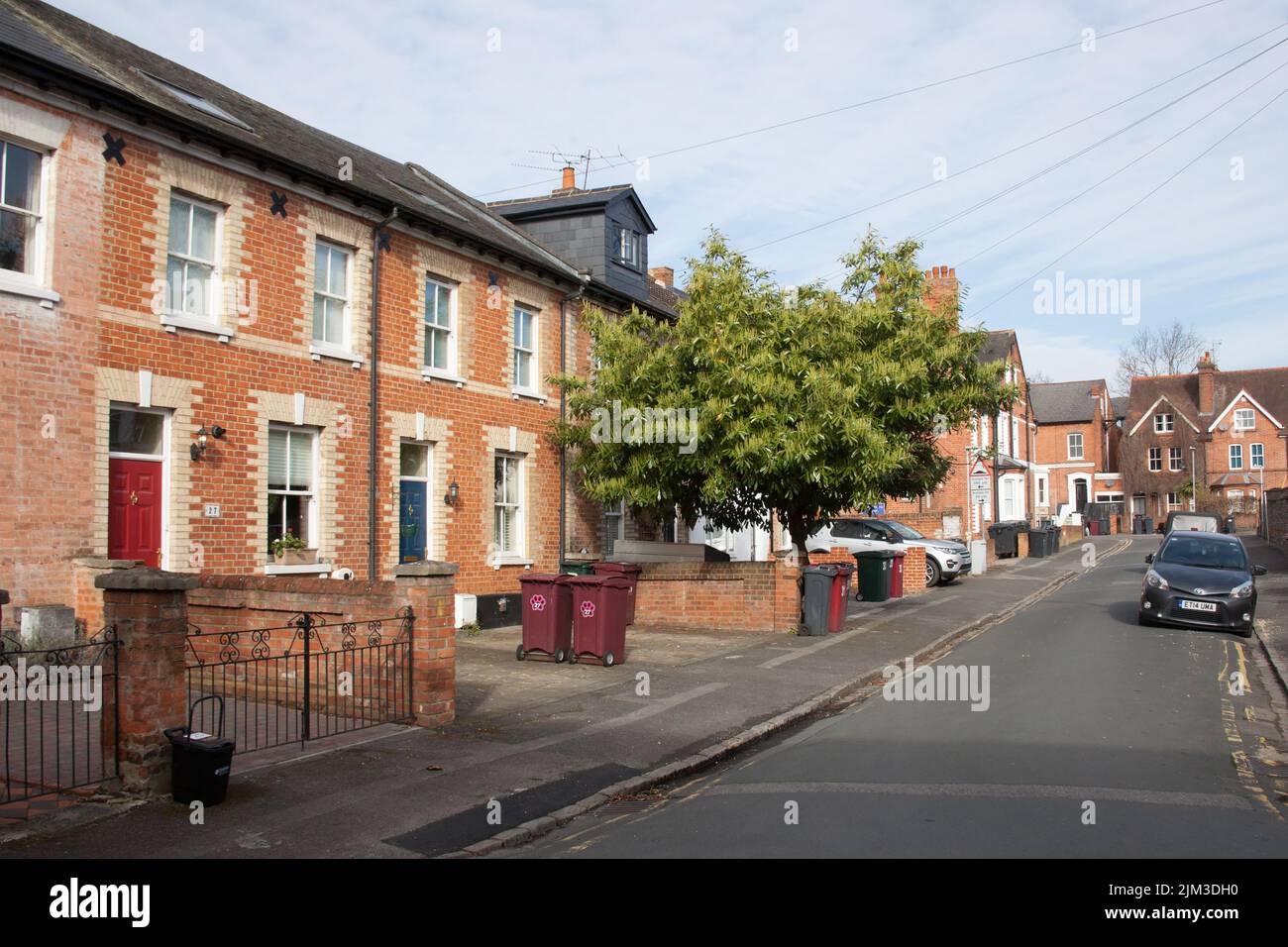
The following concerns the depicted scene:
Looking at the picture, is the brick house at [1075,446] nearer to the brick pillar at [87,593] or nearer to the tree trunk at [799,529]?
the tree trunk at [799,529]

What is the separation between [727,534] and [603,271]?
8.63 meters

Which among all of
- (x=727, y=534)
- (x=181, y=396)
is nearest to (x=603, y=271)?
(x=727, y=534)

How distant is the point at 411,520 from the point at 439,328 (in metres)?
3.35

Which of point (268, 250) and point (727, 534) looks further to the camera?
A: point (727, 534)

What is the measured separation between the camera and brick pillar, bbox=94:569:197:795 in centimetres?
661

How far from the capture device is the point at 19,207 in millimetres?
10750

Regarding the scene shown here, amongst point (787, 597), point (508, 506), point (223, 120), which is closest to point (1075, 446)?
point (787, 597)

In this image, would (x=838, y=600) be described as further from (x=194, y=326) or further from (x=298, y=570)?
(x=194, y=326)

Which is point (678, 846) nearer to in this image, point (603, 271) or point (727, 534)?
point (603, 271)

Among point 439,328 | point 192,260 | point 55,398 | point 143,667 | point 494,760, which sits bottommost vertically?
point 494,760

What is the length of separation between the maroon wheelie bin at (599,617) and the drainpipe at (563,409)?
679 centimetres

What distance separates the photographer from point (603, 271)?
21828 mm

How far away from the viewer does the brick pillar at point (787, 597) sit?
16375 millimetres
